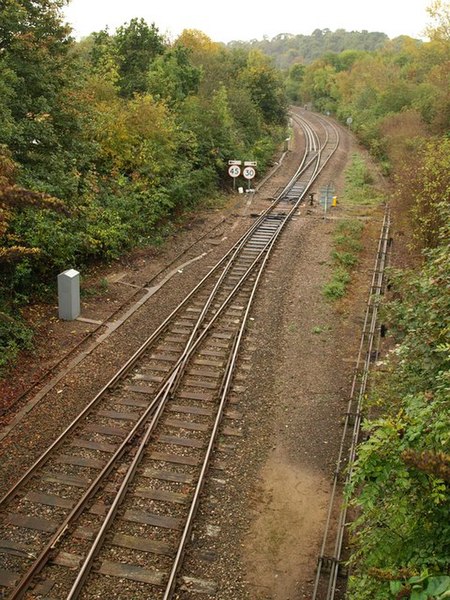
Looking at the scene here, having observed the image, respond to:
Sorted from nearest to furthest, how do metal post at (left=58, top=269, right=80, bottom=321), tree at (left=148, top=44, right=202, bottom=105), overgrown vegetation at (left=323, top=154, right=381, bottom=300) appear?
metal post at (left=58, top=269, right=80, bottom=321), overgrown vegetation at (left=323, top=154, right=381, bottom=300), tree at (left=148, top=44, right=202, bottom=105)

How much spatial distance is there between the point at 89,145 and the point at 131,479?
13459mm

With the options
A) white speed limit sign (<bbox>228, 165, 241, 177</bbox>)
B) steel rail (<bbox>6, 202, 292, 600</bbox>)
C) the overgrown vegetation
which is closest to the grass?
the overgrown vegetation

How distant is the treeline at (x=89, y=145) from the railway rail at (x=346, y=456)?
6694 mm

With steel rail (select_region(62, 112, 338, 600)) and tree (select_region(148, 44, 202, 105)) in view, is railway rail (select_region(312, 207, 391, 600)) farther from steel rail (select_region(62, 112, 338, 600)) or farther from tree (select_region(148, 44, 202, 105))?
tree (select_region(148, 44, 202, 105))

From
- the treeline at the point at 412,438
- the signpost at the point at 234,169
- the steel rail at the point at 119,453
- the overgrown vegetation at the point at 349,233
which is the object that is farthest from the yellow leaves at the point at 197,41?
the steel rail at the point at 119,453

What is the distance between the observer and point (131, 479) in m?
9.86

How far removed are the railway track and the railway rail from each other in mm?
2063

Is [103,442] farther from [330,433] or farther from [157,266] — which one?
[157,266]

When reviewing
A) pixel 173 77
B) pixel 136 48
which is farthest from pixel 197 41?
pixel 173 77

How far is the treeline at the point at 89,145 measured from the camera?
15.6 metres

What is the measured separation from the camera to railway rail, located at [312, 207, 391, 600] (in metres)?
8.14

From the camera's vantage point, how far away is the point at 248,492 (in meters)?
9.85

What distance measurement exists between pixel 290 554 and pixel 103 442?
4077 millimetres

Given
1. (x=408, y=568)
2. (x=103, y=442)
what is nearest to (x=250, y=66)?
(x=103, y=442)
